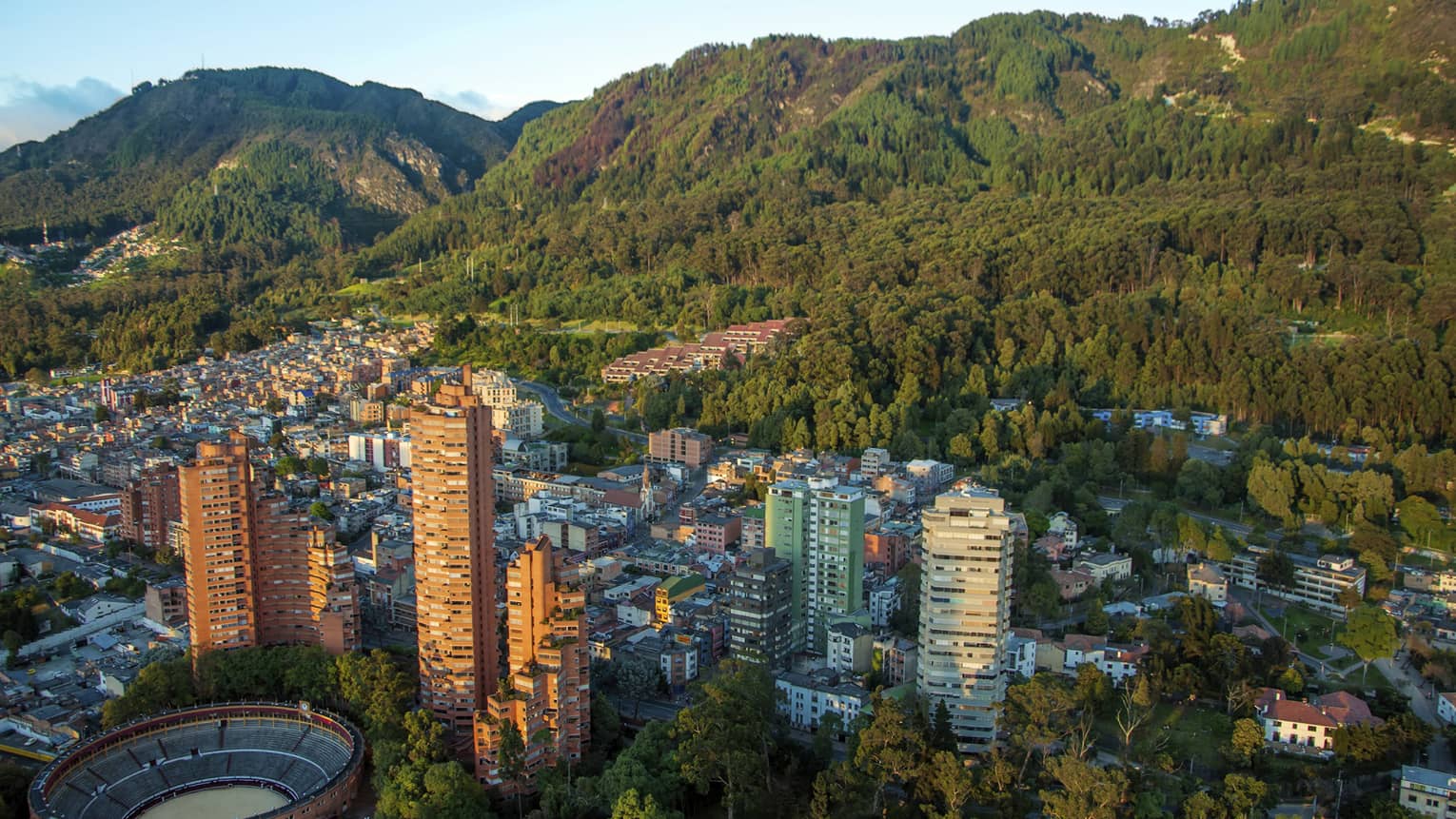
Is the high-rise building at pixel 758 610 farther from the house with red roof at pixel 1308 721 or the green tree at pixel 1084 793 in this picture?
the house with red roof at pixel 1308 721

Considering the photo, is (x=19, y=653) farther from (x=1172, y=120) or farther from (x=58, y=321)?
(x=1172, y=120)

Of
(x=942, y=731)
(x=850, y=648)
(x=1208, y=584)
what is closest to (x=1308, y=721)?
(x=1208, y=584)

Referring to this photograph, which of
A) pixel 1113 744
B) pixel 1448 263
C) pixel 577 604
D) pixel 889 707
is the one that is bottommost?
pixel 1113 744

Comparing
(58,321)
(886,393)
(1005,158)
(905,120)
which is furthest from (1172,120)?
(58,321)

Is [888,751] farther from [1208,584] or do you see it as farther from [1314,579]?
[1314,579]

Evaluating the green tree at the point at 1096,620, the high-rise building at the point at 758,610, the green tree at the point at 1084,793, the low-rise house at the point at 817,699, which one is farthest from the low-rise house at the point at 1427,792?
the high-rise building at the point at 758,610

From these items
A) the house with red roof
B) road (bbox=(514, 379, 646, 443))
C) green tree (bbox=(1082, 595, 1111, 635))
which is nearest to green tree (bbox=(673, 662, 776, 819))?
green tree (bbox=(1082, 595, 1111, 635))
